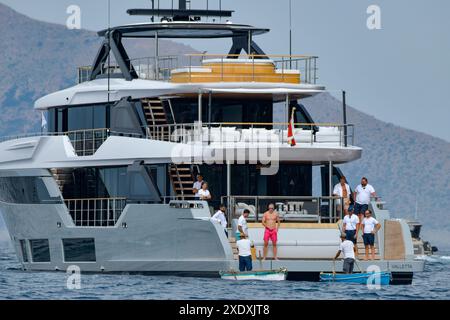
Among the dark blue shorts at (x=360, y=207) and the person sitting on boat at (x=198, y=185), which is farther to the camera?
the person sitting on boat at (x=198, y=185)

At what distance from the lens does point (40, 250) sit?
175 feet

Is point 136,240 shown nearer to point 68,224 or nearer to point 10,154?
point 68,224

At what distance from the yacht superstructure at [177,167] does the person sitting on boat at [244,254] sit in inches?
18.6

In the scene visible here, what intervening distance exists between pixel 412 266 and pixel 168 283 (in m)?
6.07

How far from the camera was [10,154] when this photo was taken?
2142 inches

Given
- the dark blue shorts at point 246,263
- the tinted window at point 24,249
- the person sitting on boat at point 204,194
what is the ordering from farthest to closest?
the tinted window at point 24,249
the person sitting on boat at point 204,194
the dark blue shorts at point 246,263

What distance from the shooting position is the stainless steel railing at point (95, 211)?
5059 centimetres

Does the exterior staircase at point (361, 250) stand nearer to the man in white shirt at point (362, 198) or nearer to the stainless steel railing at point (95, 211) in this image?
the man in white shirt at point (362, 198)

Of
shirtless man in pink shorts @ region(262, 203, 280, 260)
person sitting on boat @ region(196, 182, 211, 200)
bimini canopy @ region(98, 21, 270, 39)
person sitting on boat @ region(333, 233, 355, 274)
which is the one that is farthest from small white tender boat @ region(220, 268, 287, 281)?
bimini canopy @ region(98, 21, 270, 39)

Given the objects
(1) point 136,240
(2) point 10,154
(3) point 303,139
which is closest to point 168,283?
(1) point 136,240

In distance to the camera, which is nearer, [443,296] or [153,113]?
[443,296]

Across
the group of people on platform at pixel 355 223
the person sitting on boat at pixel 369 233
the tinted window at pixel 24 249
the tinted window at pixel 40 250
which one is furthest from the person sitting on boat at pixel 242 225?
the tinted window at pixel 24 249
